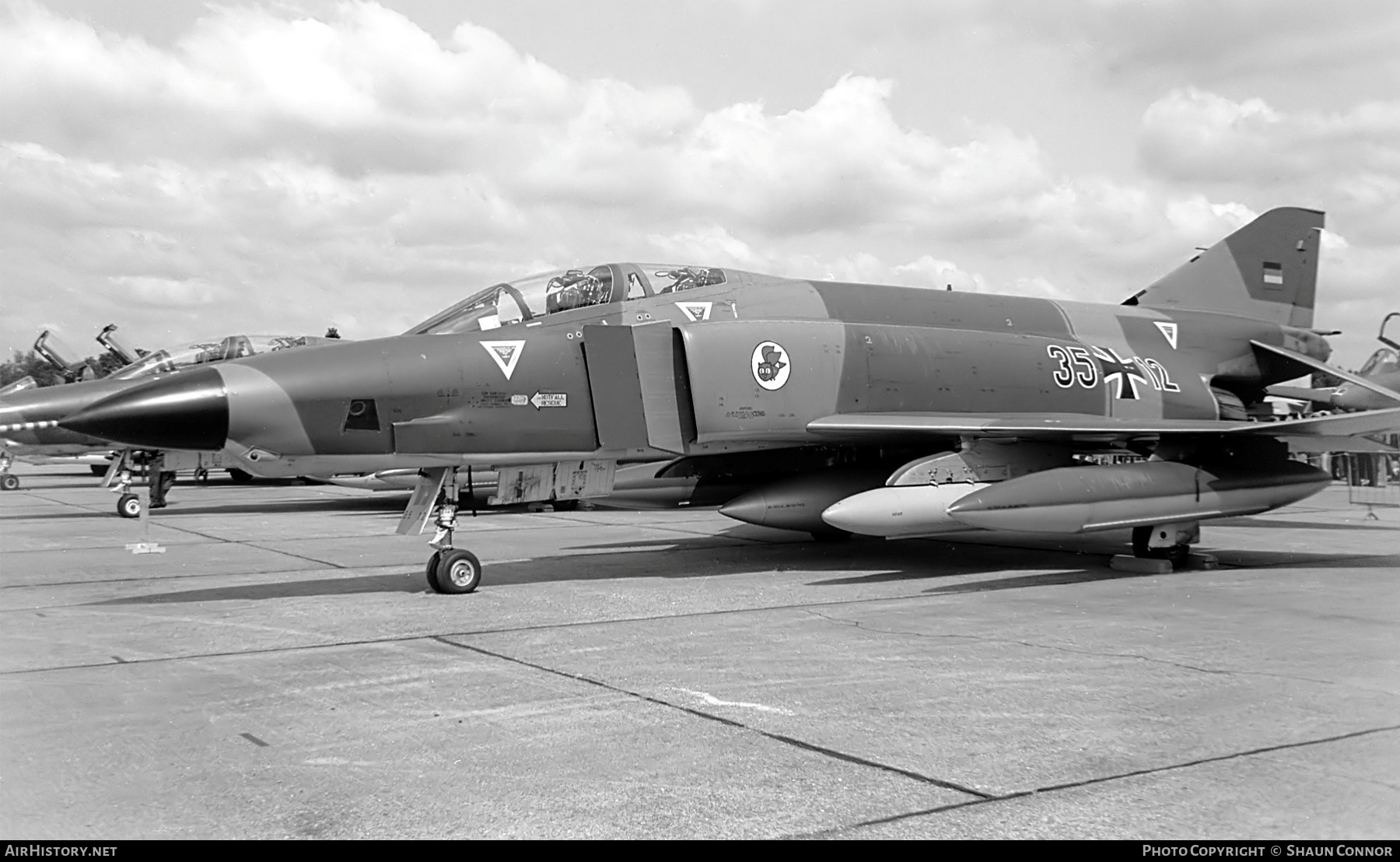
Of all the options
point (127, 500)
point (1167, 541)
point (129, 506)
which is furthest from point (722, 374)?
point (127, 500)

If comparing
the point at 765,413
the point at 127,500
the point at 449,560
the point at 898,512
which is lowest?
the point at 449,560

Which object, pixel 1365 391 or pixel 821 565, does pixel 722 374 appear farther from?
pixel 1365 391

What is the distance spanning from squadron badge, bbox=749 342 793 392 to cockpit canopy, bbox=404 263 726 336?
102 cm

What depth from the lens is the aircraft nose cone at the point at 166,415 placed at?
732cm

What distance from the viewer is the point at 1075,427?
1012 cm

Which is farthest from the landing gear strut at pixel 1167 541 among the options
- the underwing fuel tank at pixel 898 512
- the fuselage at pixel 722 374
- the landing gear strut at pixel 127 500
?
the landing gear strut at pixel 127 500

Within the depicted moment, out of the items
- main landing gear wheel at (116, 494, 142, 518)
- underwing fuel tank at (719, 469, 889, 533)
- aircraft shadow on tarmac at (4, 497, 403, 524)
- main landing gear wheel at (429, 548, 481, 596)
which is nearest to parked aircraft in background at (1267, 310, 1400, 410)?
underwing fuel tank at (719, 469, 889, 533)

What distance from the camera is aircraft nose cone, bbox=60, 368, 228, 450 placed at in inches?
288

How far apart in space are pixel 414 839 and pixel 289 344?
54.9 feet

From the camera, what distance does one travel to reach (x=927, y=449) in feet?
38.5

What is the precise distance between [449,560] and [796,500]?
11.6 ft

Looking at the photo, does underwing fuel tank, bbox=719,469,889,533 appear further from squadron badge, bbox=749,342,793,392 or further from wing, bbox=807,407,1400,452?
squadron badge, bbox=749,342,793,392

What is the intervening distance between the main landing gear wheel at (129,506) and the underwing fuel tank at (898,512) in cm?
1245

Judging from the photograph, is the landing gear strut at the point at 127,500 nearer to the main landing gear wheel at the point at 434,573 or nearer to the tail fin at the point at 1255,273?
the main landing gear wheel at the point at 434,573
